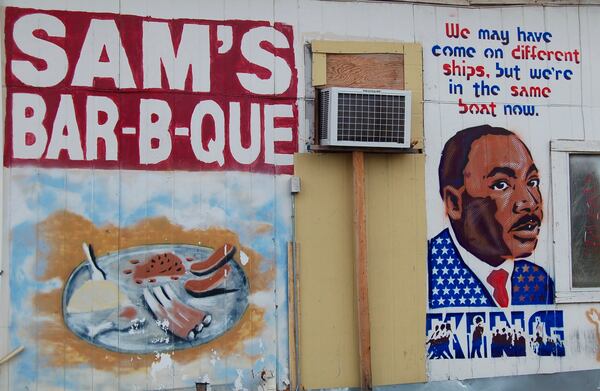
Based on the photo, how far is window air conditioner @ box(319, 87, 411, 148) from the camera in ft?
26.3

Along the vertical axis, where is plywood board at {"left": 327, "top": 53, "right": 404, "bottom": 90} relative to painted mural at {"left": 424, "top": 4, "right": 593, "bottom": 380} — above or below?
above

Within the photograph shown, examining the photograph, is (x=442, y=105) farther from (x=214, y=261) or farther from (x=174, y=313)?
(x=174, y=313)

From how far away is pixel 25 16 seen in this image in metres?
7.69

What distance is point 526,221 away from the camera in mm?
8680

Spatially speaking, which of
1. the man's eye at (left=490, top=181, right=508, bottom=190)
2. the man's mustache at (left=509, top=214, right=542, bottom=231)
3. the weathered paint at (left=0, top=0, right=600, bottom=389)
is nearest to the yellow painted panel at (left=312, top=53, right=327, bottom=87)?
the weathered paint at (left=0, top=0, right=600, bottom=389)

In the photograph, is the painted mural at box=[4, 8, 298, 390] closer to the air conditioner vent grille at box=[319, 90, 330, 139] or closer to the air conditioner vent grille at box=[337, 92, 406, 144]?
the air conditioner vent grille at box=[319, 90, 330, 139]

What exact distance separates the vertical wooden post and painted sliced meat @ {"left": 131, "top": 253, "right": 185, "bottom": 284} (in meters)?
1.68

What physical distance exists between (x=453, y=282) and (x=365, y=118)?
6.19 feet

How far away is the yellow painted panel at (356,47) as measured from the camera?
8.30 metres

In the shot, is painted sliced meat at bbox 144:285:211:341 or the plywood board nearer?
painted sliced meat at bbox 144:285:211:341

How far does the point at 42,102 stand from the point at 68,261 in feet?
4.79

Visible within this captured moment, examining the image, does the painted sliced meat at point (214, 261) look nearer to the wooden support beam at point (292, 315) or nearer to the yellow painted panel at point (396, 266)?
the wooden support beam at point (292, 315)

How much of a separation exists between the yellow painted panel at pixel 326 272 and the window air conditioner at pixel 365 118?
304 mm

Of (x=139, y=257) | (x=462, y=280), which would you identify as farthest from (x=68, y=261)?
(x=462, y=280)
